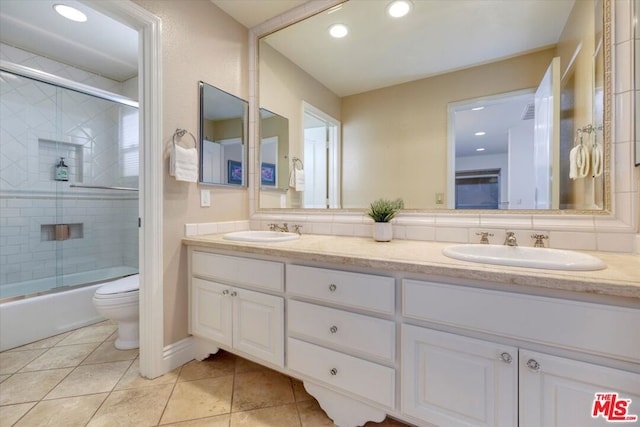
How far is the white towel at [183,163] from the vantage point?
5.10ft

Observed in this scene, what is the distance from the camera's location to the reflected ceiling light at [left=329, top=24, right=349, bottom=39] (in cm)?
175

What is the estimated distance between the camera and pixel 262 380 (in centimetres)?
155

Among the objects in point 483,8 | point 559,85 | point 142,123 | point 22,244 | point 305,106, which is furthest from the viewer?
point 22,244

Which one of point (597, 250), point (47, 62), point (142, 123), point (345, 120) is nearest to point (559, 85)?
point (597, 250)

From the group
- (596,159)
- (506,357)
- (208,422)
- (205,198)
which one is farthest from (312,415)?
(596,159)

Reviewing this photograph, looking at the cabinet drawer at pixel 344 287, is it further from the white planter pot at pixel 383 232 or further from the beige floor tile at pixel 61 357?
the beige floor tile at pixel 61 357

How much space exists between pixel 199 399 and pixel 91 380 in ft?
2.26

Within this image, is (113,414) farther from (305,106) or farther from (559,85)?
(559,85)

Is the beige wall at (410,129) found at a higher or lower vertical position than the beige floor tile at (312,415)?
higher

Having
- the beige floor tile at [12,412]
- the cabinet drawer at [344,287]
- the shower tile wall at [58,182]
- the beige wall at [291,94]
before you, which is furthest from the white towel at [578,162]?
the shower tile wall at [58,182]

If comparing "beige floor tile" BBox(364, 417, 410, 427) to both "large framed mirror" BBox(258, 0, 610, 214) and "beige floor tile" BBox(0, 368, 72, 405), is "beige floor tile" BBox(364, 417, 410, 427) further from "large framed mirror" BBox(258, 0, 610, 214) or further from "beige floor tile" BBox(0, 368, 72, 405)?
"beige floor tile" BBox(0, 368, 72, 405)

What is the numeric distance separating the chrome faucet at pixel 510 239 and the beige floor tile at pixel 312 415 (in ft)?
3.85

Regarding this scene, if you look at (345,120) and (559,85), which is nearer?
(559,85)

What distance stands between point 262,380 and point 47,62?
3.44 meters
